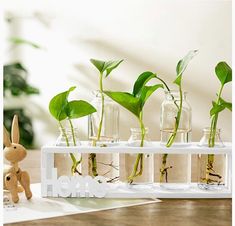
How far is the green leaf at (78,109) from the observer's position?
1218 millimetres

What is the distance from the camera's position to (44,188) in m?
1.26

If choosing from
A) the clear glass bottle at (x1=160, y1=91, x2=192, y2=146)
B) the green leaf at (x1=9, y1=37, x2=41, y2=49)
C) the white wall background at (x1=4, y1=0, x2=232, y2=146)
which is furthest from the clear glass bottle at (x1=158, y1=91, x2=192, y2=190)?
the green leaf at (x1=9, y1=37, x2=41, y2=49)

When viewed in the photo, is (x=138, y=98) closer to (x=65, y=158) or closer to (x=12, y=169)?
(x=65, y=158)

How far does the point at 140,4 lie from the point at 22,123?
1011 millimetres

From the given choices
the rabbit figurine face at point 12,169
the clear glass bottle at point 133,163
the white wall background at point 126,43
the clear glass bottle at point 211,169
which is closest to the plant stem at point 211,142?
the clear glass bottle at point 211,169

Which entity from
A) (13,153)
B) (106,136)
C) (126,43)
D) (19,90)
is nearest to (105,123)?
(106,136)

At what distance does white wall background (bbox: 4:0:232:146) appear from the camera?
299 centimetres

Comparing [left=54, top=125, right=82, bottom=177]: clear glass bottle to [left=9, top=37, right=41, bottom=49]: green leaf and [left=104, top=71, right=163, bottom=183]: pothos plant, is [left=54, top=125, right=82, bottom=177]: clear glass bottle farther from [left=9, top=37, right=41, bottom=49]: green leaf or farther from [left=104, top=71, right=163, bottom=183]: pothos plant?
[left=9, top=37, right=41, bottom=49]: green leaf

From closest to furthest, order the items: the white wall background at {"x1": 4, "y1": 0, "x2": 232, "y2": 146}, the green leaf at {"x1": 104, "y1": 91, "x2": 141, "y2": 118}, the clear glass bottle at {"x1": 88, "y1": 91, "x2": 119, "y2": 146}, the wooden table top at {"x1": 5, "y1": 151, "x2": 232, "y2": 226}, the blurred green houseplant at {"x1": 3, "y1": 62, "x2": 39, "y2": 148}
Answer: the wooden table top at {"x1": 5, "y1": 151, "x2": 232, "y2": 226} → the green leaf at {"x1": 104, "y1": 91, "x2": 141, "y2": 118} → the clear glass bottle at {"x1": 88, "y1": 91, "x2": 119, "y2": 146} → the white wall background at {"x1": 4, "y1": 0, "x2": 232, "y2": 146} → the blurred green houseplant at {"x1": 3, "y1": 62, "x2": 39, "y2": 148}

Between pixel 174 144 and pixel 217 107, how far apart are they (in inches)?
5.6

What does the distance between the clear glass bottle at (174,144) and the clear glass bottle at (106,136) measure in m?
0.11

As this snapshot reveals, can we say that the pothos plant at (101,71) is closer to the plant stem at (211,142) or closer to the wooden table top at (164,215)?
the wooden table top at (164,215)

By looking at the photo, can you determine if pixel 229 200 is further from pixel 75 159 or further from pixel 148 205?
pixel 75 159

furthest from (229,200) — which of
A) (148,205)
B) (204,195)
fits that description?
(148,205)
